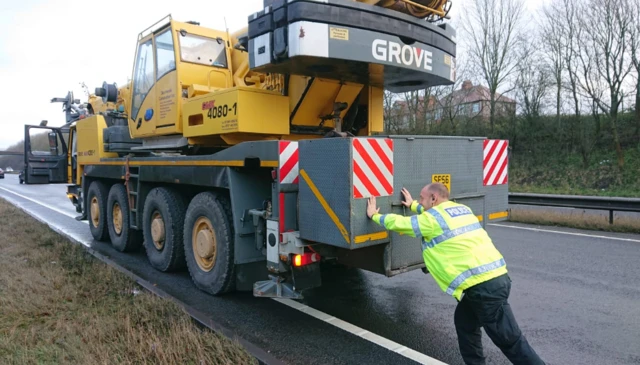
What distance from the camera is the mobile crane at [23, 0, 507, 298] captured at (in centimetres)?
386

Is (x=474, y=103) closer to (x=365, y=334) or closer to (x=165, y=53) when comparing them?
(x=165, y=53)

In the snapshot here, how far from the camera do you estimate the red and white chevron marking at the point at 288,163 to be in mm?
4180

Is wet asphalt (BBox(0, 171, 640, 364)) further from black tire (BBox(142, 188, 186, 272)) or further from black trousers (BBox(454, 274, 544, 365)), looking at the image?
black trousers (BBox(454, 274, 544, 365))

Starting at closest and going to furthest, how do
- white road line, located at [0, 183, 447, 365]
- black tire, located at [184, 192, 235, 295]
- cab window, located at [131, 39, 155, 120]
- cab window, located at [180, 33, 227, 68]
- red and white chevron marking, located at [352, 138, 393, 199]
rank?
red and white chevron marking, located at [352, 138, 393, 199] < white road line, located at [0, 183, 447, 365] < black tire, located at [184, 192, 235, 295] < cab window, located at [180, 33, 227, 68] < cab window, located at [131, 39, 155, 120]

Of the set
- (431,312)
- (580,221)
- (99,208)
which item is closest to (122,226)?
(99,208)

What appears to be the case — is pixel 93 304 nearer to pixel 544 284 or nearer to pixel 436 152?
pixel 436 152

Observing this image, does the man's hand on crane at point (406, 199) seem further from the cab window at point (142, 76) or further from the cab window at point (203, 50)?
the cab window at point (142, 76)

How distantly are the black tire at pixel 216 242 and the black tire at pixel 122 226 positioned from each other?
2.53 m

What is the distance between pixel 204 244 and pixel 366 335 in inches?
84.3

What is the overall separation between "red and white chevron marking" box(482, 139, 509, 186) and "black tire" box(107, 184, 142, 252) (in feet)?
18.0

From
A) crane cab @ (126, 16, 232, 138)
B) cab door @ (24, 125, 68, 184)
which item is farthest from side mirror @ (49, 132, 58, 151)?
crane cab @ (126, 16, 232, 138)

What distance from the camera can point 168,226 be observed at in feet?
20.0

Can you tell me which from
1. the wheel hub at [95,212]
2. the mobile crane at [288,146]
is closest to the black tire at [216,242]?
the mobile crane at [288,146]

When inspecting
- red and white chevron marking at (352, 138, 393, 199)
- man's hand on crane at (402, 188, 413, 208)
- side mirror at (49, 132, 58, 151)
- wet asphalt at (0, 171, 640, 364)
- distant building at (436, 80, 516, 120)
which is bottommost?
wet asphalt at (0, 171, 640, 364)
